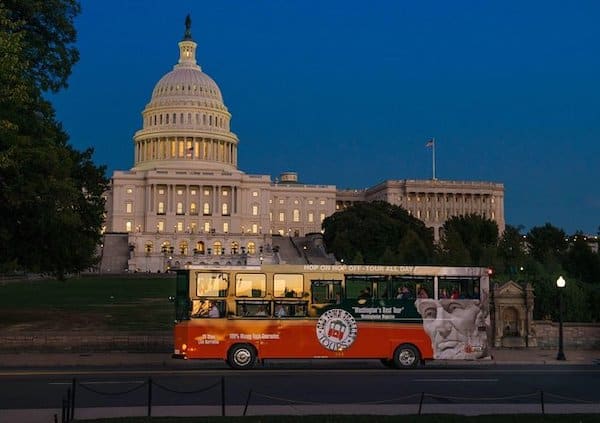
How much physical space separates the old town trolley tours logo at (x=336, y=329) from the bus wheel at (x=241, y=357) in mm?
2175

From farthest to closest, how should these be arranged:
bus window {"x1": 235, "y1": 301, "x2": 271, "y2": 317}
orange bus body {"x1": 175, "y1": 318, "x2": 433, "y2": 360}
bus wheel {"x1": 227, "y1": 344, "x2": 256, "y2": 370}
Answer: bus window {"x1": 235, "y1": 301, "x2": 271, "y2": 317}, bus wheel {"x1": 227, "y1": 344, "x2": 256, "y2": 370}, orange bus body {"x1": 175, "y1": 318, "x2": 433, "y2": 360}

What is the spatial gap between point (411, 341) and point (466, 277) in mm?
2815

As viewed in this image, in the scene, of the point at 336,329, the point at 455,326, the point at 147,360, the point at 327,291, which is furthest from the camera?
the point at 147,360

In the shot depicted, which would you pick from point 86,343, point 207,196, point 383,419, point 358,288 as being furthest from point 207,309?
point 207,196

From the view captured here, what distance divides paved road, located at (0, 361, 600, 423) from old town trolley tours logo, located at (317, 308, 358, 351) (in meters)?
0.83

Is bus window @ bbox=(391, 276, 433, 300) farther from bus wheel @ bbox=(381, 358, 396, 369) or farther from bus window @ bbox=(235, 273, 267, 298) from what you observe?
bus window @ bbox=(235, 273, 267, 298)

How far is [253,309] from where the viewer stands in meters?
26.5

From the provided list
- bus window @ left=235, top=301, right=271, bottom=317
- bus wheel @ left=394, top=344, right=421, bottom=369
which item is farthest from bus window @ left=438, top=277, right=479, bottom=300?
bus window @ left=235, top=301, right=271, bottom=317

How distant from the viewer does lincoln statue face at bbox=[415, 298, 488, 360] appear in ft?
90.0

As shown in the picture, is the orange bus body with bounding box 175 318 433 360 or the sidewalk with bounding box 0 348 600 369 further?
the sidewalk with bounding box 0 348 600 369

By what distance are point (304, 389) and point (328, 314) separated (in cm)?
589

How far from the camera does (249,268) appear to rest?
2652 centimetres

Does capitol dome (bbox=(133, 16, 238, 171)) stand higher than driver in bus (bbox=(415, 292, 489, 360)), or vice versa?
capitol dome (bbox=(133, 16, 238, 171))

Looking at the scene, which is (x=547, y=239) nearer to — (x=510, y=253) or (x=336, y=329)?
(x=510, y=253)
